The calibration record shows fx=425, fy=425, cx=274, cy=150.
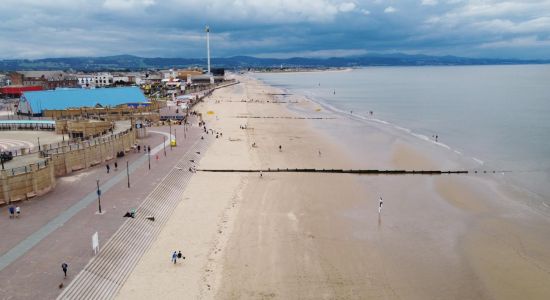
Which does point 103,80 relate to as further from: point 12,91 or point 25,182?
point 25,182

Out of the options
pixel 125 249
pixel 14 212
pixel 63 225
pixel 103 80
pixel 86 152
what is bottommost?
pixel 125 249

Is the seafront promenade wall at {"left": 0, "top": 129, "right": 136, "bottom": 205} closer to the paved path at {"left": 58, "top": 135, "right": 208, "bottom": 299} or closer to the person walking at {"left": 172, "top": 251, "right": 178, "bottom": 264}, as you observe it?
the paved path at {"left": 58, "top": 135, "right": 208, "bottom": 299}

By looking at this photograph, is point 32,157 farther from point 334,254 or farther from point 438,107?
point 438,107

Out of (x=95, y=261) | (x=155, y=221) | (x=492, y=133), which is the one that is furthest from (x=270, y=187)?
(x=492, y=133)

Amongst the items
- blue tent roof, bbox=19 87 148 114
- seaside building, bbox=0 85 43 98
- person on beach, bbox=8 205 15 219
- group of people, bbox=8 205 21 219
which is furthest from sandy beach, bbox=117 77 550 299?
seaside building, bbox=0 85 43 98

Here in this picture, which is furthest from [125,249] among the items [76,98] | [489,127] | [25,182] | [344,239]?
[489,127]

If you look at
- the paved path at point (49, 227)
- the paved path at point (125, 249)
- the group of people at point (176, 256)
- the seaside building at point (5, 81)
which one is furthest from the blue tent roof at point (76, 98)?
the seaside building at point (5, 81)

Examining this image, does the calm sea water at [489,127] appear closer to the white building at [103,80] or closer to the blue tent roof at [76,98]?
the blue tent roof at [76,98]
